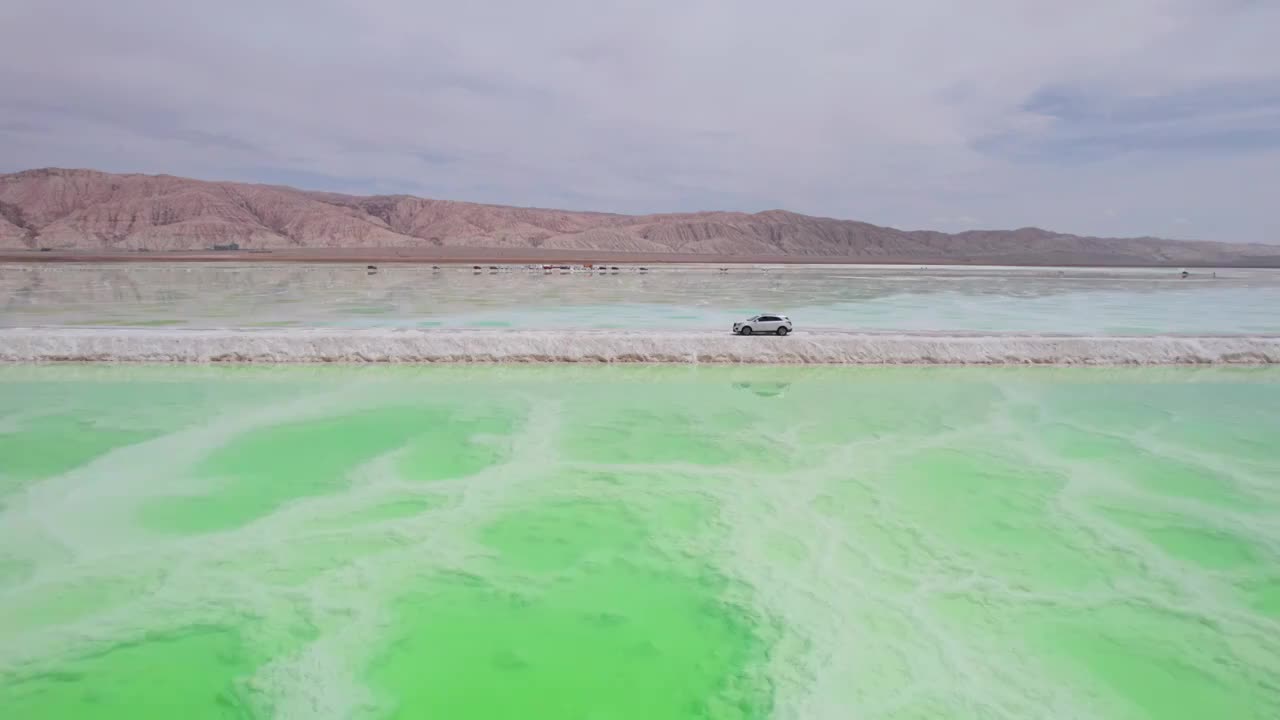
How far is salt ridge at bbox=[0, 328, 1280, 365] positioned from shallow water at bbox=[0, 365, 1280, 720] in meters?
4.18

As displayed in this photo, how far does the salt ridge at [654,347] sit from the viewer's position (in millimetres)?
20297

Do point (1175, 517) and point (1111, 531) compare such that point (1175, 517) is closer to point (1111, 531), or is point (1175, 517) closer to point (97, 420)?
point (1111, 531)

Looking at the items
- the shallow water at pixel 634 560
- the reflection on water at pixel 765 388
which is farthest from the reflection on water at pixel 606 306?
the shallow water at pixel 634 560

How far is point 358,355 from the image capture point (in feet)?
66.6

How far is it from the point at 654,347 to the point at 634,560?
12.4 metres

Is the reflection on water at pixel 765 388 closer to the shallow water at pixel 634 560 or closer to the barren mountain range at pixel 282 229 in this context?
the shallow water at pixel 634 560

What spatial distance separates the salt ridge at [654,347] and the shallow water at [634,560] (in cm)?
418

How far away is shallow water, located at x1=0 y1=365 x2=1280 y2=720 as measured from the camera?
634cm

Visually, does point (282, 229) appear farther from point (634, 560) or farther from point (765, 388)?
point (634, 560)

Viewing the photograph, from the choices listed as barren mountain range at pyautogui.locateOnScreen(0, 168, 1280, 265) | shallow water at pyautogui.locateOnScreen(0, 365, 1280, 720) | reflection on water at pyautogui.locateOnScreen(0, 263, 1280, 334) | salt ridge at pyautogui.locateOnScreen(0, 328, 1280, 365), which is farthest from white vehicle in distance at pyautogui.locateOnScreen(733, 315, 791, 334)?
barren mountain range at pyautogui.locateOnScreen(0, 168, 1280, 265)

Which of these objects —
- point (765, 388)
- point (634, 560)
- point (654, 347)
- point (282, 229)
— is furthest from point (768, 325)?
point (282, 229)

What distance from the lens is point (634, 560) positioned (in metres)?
8.73

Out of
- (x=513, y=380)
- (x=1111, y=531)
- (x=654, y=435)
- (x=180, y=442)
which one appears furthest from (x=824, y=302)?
(x=180, y=442)

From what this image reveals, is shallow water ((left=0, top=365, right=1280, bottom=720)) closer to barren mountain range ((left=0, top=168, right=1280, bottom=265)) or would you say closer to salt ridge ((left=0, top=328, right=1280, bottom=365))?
salt ridge ((left=0, top=328, right=1280, bottom=365))
